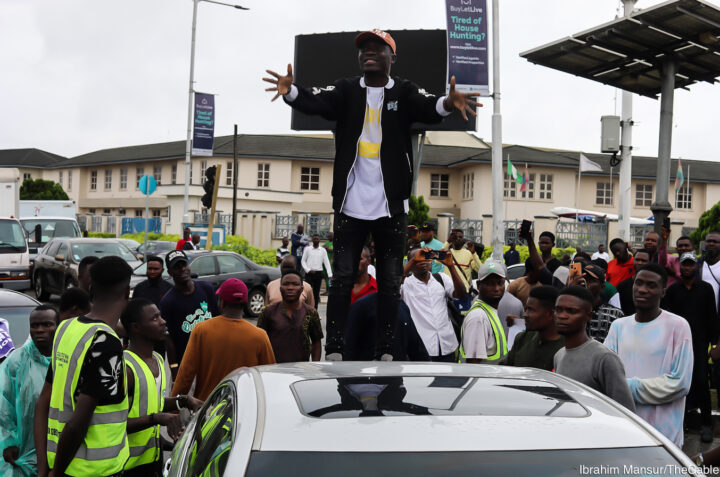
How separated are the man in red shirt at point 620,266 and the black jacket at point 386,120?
5.06m

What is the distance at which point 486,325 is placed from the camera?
652 centimetres

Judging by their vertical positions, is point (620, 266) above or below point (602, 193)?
below

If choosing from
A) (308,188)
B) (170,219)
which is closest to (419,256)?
(170,219)

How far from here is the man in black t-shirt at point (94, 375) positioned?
11.5ft

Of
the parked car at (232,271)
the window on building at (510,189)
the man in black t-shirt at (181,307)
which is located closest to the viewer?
the man in black t-shirt at (181,307)

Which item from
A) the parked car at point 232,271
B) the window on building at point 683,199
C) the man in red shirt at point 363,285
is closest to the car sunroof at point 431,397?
the man in red shirt at point 363,285

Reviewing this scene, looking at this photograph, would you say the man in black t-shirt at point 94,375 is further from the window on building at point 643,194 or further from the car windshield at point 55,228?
the window on building at point 643,194

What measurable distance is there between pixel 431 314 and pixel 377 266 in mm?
1968

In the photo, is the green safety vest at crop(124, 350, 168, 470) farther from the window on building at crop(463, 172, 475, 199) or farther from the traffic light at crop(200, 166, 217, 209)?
the window on building at crop(463, 172, 475, 199)

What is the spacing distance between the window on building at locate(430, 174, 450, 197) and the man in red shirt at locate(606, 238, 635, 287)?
159ft

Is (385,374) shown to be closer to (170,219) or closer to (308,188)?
(170,219)

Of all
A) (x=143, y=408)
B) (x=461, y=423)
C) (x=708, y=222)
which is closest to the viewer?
(x=461, y=423)

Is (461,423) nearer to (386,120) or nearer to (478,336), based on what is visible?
(386,120)

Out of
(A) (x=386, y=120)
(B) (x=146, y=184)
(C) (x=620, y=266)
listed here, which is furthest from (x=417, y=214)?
(A) (x=386, y=120)
